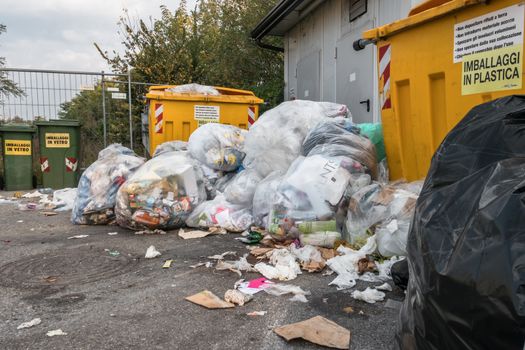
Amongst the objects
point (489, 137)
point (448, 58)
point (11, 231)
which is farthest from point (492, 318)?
point (11, 231)

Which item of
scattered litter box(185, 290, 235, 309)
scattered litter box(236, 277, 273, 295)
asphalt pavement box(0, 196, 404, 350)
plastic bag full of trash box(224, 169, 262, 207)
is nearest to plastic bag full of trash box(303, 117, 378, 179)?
plastic bag full of trash box(224, 169, 262, 207)

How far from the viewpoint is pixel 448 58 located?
281cm

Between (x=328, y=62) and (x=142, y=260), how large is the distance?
15.9 ft

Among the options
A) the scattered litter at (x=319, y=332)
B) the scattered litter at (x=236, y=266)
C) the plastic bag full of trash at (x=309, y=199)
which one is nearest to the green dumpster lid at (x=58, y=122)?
the plastic bag full of trash at (x=309, y=199)

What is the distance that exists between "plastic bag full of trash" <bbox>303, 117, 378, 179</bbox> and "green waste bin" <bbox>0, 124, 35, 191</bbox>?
514cm

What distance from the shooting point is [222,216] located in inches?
149

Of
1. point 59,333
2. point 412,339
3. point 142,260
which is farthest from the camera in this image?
point 142,260

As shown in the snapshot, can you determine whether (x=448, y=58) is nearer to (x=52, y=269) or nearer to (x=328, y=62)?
(x=52, y=269)

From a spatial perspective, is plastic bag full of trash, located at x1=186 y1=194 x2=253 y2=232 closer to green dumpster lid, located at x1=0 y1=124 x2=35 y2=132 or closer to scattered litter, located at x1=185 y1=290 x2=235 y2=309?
scattered litter, located at x1=185 y1=290 x2=235 y2=309

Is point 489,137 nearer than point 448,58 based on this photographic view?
Yes

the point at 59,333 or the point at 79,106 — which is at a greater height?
the point at 79,106

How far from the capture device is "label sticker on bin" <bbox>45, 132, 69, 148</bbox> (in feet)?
Answer: 22.7

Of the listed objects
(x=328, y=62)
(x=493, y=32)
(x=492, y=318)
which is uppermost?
(x=328, y=62)

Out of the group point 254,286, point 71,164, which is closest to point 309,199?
point 254,286
